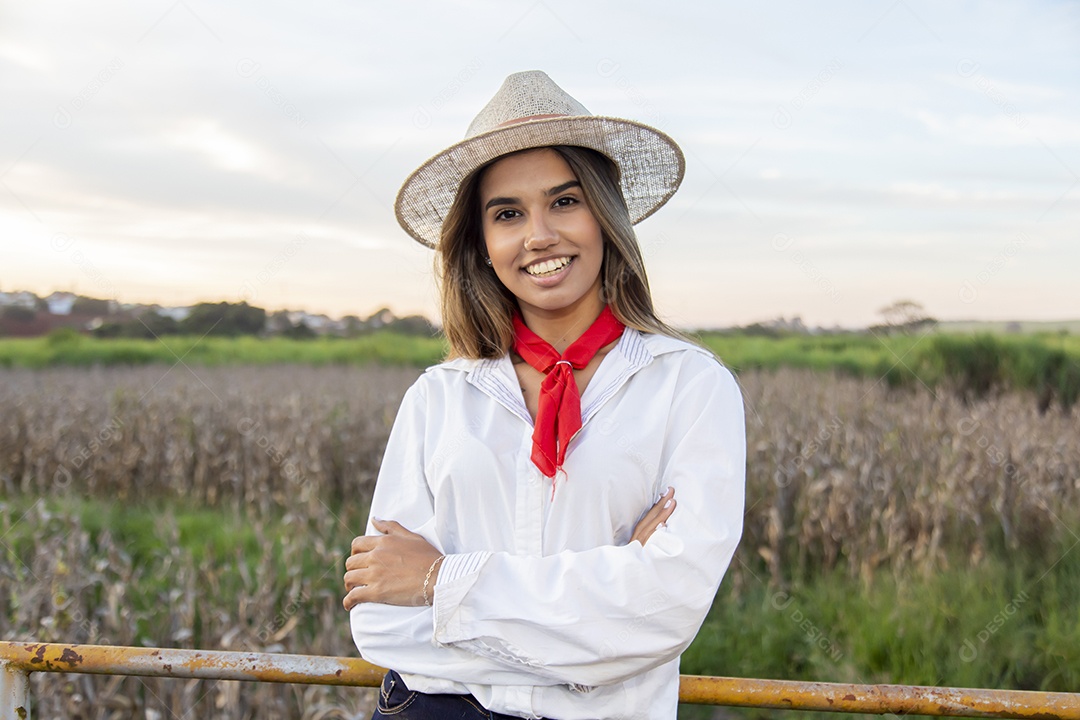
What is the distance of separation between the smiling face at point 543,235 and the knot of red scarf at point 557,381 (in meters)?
0.07

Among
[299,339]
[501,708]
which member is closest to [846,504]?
[501,708]

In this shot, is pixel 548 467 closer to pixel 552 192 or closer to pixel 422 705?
pixel 422 705

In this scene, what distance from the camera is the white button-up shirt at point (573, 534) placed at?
5.01 feet

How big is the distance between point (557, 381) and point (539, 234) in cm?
33

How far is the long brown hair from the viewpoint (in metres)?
1.94

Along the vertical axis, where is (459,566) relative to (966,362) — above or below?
below

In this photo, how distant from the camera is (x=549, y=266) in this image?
6.17ft

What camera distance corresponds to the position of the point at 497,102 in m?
2.08

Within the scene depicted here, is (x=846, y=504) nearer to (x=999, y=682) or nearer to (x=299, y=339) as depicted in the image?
(x=999, y=682)

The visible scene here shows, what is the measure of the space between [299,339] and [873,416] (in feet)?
47.0

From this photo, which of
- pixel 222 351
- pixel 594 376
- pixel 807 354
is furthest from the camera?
pixel 222 351

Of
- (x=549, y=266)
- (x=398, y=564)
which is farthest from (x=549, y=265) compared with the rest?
(x=398, y=564)

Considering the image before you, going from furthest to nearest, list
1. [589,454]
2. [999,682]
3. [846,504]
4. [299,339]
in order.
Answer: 1. [299,339]
2. [846,504]
3. [999,682]
4. [589,454]

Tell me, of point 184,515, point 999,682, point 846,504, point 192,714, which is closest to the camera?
point 192,714
